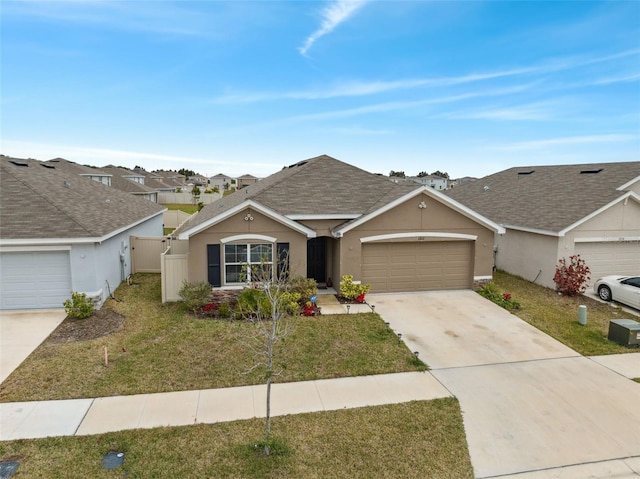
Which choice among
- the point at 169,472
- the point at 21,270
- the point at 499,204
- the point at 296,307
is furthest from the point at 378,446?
the point at 499,204

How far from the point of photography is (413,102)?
25344mm

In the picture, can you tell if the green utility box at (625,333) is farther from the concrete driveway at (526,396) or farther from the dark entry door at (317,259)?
the dark entry door at (317,259)

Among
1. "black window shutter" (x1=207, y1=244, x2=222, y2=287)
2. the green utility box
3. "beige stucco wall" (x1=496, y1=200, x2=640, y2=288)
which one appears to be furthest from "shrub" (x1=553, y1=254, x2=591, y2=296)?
"black window shutter" (x1=207, y1=244, x2=222, y2=287)

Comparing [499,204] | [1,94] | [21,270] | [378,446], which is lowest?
[378,446]

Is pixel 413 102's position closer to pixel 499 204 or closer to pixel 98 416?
pixel 499 204

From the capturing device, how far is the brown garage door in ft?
51.8

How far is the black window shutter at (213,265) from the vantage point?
14.0 meters

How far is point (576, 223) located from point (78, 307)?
62.7 feet

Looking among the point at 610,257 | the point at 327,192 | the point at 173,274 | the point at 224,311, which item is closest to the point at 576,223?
the point at 610,257

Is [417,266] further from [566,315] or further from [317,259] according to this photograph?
[566,315]

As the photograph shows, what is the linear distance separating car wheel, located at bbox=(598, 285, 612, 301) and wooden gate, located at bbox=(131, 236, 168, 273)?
19.4m

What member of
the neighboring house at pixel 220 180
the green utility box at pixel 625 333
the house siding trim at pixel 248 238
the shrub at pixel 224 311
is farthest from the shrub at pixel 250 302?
the neighboring house at pixel 220 180

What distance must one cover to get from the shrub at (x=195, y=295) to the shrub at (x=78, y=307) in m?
2.84

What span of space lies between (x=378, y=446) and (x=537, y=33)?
19.1 m
